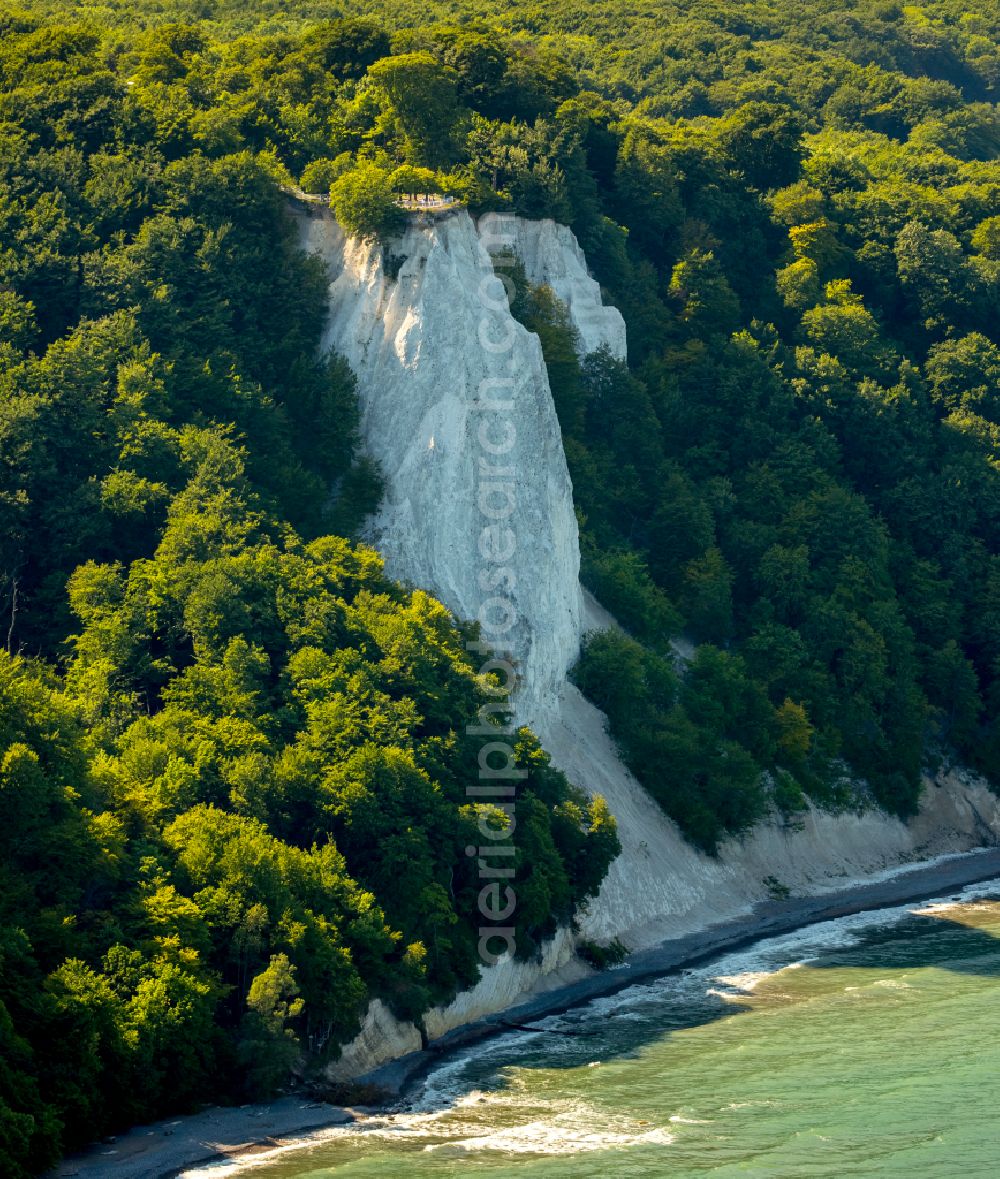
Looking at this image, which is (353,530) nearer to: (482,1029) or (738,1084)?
(482,1029)

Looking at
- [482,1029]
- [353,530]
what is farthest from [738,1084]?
[353,530]

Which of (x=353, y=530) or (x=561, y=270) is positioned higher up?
(x=561, y=270)

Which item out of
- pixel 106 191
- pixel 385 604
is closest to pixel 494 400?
pixel 385 604

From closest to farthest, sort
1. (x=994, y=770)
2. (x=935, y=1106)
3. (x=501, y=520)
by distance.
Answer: (x=935, y=1106), (x=501, y=520), (x=994, y=770)

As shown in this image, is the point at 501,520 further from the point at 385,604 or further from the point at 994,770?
the point at 994,770

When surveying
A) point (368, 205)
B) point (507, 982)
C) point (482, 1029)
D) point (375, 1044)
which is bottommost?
point (375, 1044)

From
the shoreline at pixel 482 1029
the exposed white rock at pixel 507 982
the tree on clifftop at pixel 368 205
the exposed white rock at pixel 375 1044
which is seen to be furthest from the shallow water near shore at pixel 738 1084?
the tree on clifftop at pixel 368 205

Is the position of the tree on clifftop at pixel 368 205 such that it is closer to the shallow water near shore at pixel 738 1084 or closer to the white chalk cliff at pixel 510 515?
the white chalk cliff at pixel 510 515
